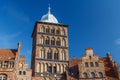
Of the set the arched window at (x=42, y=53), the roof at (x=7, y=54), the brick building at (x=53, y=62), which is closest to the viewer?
the roof at (x=7, y=54)

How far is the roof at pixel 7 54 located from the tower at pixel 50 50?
5.57 m

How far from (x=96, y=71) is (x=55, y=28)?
16030 millimetres

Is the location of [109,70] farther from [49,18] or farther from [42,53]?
[49,18]

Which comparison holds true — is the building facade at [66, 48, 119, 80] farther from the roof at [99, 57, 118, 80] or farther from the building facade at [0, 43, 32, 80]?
the building facade at [0, 43, 32, 80]

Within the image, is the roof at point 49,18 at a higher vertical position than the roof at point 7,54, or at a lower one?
higher

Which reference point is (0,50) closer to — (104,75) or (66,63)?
(66,63)

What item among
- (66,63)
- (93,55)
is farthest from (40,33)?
(93,55)

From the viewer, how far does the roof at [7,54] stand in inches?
1805

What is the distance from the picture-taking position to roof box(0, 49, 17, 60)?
45844mm

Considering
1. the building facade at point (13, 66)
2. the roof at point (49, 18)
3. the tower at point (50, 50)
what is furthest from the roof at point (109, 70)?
the roof at point (49, 18)

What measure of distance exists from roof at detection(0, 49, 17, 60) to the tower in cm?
557

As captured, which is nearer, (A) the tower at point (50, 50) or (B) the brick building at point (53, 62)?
(B) the brick building at point (53, 62)

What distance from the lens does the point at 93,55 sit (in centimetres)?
5053

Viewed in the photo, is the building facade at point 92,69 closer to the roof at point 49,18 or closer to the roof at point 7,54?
the roof at point 7,54
